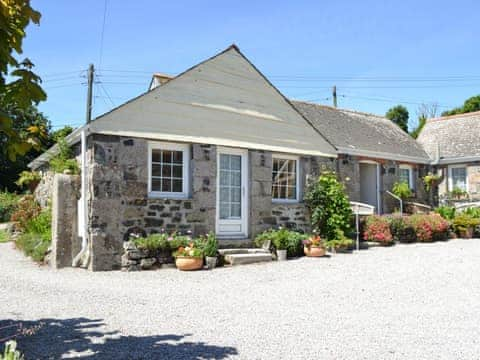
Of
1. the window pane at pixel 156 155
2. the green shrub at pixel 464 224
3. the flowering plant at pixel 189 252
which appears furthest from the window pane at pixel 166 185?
the green shrub at pixel 464 224

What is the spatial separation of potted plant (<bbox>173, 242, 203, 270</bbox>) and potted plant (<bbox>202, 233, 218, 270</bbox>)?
0.67 ft

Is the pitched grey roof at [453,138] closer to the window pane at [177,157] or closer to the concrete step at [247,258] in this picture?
the concrete step at [247,258]

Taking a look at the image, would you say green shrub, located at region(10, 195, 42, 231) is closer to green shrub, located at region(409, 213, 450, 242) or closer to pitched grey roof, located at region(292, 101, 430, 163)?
pitched grey roof, located at region(292, 101, 430, 163)

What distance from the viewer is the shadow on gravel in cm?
412

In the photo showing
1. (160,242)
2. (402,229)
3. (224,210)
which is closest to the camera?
(160,242)

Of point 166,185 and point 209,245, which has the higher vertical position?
point 166,185

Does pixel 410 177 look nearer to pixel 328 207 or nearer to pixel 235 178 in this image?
pixel 328 207

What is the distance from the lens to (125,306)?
19.7 feet

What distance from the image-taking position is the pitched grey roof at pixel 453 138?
58.0ft

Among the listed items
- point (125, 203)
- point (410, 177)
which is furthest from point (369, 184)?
point (125, 203)

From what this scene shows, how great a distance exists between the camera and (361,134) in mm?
16172

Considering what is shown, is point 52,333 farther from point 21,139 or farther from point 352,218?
point 352,218

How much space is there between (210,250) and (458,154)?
12619 mm

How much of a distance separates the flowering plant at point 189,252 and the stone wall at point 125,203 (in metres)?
0.87
